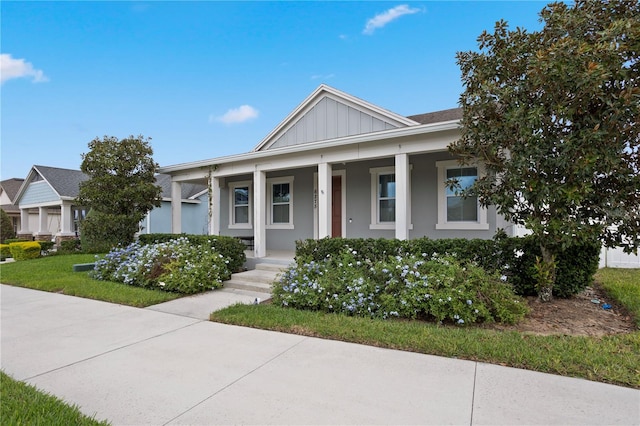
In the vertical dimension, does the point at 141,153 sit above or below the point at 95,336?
above

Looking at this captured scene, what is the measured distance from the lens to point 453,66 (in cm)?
589

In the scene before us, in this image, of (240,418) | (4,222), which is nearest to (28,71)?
(240,418)

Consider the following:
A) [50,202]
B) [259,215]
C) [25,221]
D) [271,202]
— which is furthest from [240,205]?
[25,221]

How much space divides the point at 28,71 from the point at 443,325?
1446cm

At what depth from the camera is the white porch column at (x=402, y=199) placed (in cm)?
697

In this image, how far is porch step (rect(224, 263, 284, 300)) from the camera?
6.90 meters

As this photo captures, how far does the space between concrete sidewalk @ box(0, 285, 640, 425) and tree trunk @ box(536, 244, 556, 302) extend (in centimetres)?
255

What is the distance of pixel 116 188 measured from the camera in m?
10.2

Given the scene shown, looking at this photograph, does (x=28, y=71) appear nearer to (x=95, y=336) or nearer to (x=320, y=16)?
(x=320, y=16)

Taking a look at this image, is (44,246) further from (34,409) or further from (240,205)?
(34,409)

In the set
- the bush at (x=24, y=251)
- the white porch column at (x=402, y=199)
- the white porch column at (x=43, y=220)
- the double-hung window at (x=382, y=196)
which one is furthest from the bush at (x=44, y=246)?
the white porch column at (x=402, y=199)

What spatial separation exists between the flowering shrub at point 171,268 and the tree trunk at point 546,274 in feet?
19.7

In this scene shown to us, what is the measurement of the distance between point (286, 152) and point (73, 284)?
19.3 feet

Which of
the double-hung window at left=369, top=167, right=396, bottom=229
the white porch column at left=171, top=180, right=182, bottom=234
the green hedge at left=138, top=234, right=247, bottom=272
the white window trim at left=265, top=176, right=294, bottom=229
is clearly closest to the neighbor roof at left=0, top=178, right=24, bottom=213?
the white porch column at left=171, top=180, right=182, bottom=234
